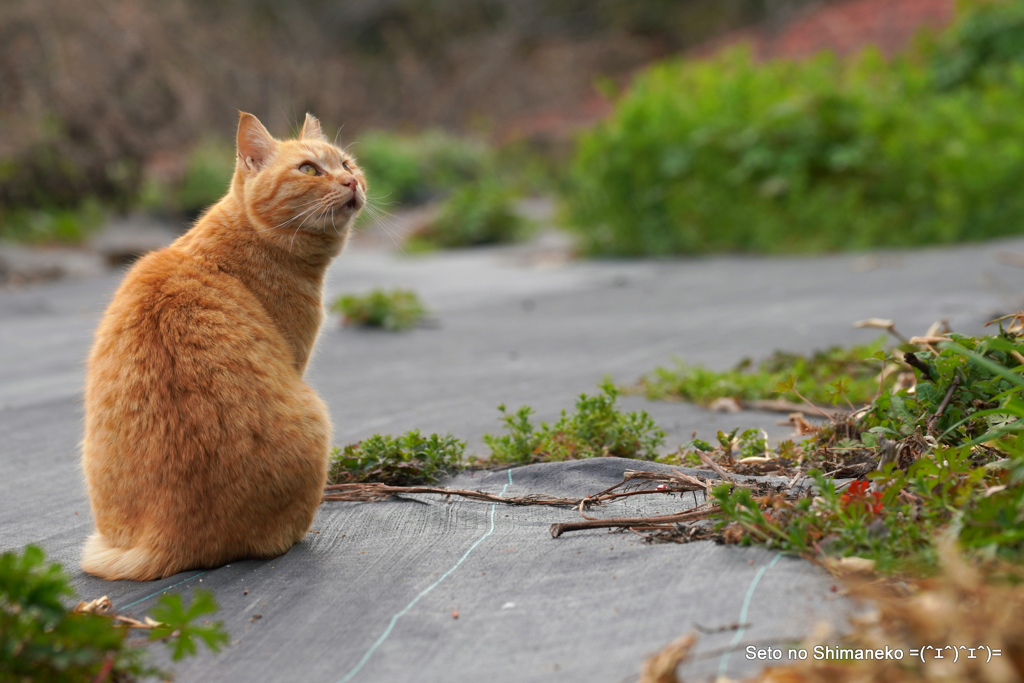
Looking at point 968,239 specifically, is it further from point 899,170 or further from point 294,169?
point 294,169

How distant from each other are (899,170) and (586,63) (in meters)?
13.5

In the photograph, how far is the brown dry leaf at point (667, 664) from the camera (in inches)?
56.7

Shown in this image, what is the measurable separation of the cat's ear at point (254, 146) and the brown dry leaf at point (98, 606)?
1344 millimetres

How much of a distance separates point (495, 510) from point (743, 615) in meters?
0.98

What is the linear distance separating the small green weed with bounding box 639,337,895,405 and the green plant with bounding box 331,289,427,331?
230 cm

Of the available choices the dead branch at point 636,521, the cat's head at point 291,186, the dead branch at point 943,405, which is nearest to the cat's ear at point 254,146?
the cat's head at point 291,186

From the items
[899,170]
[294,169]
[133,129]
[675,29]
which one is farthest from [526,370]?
[675,29]

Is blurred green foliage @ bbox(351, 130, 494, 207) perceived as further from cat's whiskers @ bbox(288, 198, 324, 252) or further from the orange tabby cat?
the orange tabby cat

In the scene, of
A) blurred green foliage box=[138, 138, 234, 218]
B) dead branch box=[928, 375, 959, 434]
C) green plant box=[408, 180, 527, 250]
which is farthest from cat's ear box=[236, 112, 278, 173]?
blurred green foliage box=[138, 138, 234, 218]

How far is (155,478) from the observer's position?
2195mm

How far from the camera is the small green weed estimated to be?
3.78m

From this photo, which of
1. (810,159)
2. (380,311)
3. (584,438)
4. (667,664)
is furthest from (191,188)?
(667,664)

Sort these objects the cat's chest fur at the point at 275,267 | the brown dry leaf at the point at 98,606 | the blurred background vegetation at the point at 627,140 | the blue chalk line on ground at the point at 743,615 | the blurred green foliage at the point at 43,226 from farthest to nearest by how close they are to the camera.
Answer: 1. the blurred green foliage at the point at 43,226
2. the blurred background vegetation at the point at 627,140
3. the cat's chest fur at the point at 275,267
4. the brown dry leaf at the point at 98,606
5. the blue chalk line on ground at the point at 743,615

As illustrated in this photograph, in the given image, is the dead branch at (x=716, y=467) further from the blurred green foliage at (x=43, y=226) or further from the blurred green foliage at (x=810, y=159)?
the blurred green foliage at (x=43, y=226)
